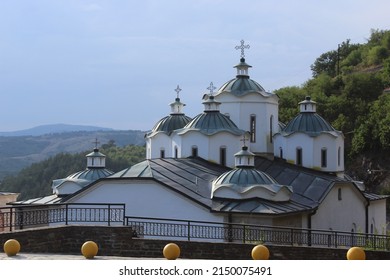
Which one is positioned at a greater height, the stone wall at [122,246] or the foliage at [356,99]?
the foliage at [356,99]

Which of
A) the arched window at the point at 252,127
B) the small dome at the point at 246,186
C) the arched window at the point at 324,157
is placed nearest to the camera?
the small dome at the point at 246,186

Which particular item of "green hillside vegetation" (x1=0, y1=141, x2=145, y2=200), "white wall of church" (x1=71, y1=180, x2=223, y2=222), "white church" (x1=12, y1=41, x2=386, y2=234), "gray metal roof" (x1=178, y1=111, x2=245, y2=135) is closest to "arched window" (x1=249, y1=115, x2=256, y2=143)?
"white church" (x1=12, y1=41, x2=386, y2=234)

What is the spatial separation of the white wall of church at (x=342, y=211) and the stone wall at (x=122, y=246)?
486 inches

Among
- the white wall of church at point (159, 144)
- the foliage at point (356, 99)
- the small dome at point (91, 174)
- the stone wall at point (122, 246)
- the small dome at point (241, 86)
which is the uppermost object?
the foliage at point (356, 99)

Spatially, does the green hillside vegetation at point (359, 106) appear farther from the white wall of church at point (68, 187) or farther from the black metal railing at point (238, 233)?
the black metal railing at point (238, 233)

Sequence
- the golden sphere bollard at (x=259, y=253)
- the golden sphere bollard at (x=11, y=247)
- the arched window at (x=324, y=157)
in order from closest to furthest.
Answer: the golden sphere bollard at (x=259, y=253) < the golden sphere bollard at (x=11, y=247) < the arched window at (x=324, y=157)

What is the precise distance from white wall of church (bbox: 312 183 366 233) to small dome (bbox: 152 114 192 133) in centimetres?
905

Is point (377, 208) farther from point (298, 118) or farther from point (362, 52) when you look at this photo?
point (362, 52)

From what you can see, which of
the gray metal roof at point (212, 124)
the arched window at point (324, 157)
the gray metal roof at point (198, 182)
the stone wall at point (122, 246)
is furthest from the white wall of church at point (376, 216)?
the stone wall at point (122, 246)

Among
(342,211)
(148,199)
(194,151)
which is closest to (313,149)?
(342,211)

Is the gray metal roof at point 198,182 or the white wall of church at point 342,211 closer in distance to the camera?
the gray metal roof at point 198,182

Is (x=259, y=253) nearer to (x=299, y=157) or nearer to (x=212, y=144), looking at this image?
(x=212, y=144)

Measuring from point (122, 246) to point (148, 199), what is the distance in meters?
11.4

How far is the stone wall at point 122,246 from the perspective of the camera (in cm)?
1617
